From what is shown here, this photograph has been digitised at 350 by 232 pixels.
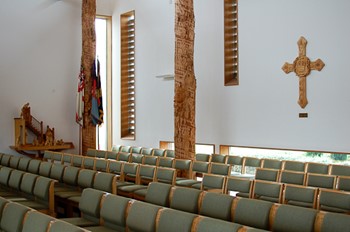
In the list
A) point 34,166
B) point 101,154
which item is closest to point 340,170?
point 34,166

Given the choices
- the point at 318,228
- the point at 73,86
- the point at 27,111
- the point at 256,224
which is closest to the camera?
the point at 318,228

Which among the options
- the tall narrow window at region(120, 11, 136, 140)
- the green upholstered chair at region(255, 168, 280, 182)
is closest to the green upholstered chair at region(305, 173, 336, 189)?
the green upholstered chair at region(255, 168, 280, 182)

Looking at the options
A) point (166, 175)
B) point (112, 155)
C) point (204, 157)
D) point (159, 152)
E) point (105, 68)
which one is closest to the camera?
point (166, 175)

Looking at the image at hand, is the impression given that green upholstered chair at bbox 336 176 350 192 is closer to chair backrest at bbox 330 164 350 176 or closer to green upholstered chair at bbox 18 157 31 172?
chair backrest at bbox 330 164 350 176

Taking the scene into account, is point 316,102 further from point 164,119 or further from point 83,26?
point 83,26

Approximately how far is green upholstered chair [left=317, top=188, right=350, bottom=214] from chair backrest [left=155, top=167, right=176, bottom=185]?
2.62m

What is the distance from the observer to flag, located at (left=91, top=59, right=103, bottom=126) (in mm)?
13461

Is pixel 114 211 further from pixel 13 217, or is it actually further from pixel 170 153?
pixel 170 153

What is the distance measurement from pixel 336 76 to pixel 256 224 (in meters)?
5.62

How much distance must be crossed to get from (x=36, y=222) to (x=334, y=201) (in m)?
3.15

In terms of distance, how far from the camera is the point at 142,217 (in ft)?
14.6

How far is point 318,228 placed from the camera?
3912mm

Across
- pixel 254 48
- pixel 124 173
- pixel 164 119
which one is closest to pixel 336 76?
pixel 254 48

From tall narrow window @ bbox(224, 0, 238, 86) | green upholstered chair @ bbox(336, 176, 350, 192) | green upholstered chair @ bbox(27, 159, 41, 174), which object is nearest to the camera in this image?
green upholstered chair @ bbox(336, 176, 350, 192)
